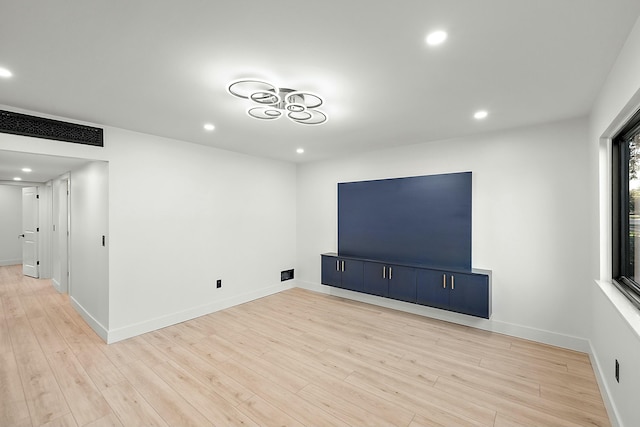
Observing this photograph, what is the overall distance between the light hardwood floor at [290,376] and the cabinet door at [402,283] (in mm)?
350

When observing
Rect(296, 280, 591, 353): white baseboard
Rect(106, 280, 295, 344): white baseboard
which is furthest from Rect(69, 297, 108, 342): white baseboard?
Rect(296, 280, 591, 353): white baseboard

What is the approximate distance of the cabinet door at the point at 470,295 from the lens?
3418 mm

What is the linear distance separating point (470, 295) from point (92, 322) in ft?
16.2

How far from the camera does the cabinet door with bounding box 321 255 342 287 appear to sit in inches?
191

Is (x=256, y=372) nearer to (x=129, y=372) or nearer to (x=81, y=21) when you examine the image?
(x=129, y=372)

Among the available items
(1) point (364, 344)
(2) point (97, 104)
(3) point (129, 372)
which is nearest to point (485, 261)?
(1) point (364, 344)

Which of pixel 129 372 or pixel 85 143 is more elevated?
pixel 85 143

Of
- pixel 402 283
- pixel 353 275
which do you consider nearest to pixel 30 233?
pixel 353 275

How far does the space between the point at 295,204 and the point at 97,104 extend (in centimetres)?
371

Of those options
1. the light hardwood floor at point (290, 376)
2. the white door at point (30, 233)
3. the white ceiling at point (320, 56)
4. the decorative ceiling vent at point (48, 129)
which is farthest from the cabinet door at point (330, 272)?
the white door at point (30, 233)

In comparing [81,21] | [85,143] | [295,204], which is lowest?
[295,204]

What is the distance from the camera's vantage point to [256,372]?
2.71 metres

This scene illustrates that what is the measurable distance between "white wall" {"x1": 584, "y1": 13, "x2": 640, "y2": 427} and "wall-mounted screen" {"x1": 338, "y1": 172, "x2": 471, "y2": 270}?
1332mm

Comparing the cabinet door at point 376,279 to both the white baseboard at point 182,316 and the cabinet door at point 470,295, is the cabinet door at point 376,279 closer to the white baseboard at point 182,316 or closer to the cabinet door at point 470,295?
the cabinet door at point 470,295
